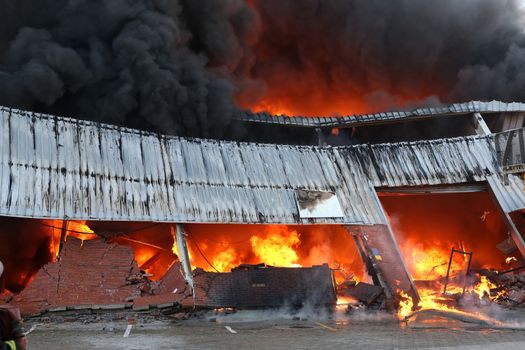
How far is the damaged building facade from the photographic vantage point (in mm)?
Result: 12992

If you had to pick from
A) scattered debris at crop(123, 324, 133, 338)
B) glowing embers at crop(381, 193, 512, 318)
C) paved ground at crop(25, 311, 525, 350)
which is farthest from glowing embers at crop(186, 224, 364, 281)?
scattered debris at crop(123, 324, 133, 338)

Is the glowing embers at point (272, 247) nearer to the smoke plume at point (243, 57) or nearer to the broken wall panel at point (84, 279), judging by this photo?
the broken wall panel at point (84, 279)

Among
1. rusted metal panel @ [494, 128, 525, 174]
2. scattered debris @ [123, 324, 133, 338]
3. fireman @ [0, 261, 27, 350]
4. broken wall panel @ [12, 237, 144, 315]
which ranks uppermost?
rusted metal panel @ [494, 128, 525, 174]

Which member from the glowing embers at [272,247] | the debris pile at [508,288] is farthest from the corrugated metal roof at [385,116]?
the debris pile at [508,288]

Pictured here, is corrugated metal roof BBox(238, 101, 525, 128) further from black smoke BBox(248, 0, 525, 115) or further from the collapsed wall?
the collapsed wall

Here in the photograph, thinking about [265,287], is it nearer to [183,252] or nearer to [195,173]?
[183,252]

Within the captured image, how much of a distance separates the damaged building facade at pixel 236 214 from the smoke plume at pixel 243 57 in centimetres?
320

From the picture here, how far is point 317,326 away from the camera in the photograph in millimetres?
11367

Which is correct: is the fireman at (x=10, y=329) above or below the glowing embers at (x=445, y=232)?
below

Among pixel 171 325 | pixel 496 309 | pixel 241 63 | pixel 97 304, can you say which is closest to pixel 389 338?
pixel 171 325

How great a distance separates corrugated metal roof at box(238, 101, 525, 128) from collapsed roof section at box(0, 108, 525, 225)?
1.77 metres

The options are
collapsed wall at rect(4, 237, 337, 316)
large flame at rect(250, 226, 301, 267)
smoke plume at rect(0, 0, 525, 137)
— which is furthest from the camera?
smoke plume at rect(0, 0, 525, 137)

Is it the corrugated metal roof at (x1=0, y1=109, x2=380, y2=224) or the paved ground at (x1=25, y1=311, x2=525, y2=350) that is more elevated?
the corrugated metal roof at (x1=0, y1=109, x2=380, y2=224)

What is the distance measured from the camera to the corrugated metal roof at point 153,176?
13.2m
